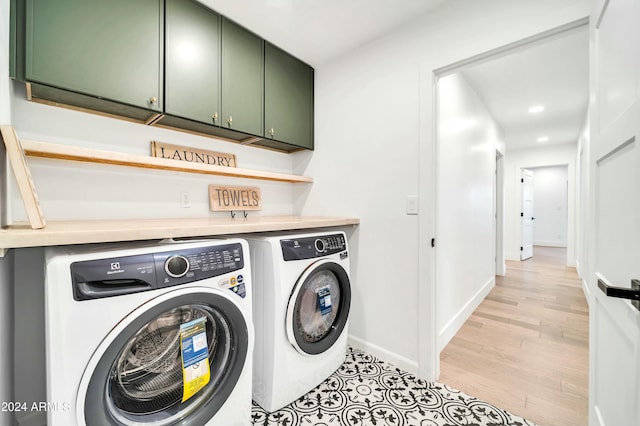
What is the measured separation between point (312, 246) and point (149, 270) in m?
0.82

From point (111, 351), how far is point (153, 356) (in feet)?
0.81

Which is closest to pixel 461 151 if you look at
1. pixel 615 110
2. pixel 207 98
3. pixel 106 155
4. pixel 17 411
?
pixel 615 110

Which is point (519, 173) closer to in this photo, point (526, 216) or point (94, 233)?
point (526, 216)

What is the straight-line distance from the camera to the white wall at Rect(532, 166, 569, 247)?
Answer: 7039 mm

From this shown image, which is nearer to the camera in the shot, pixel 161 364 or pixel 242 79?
pixel 161 364

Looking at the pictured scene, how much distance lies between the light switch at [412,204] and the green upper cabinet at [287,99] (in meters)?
0.99

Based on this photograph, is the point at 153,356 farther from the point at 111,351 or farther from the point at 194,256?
the point at 194,256

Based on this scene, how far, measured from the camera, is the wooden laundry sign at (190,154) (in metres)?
1.67

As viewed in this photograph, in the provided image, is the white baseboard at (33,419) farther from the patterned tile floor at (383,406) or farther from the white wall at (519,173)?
the white wall at (519,173)

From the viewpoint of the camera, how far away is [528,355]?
199cm

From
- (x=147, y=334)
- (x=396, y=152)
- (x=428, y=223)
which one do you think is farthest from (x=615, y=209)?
(x=147, y=334)

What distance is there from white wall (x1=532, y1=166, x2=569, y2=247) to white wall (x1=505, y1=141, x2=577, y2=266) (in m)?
1.76

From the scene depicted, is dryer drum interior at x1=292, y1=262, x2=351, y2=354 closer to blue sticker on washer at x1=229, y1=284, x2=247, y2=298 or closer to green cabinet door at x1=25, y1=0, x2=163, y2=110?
blue sticker on washer at x1=229, y1=284, x2=247, y2=298

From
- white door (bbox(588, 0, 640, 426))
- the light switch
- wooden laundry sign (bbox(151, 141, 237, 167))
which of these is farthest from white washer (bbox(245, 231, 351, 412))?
white door (bbox(588, 0, 640, 426))
